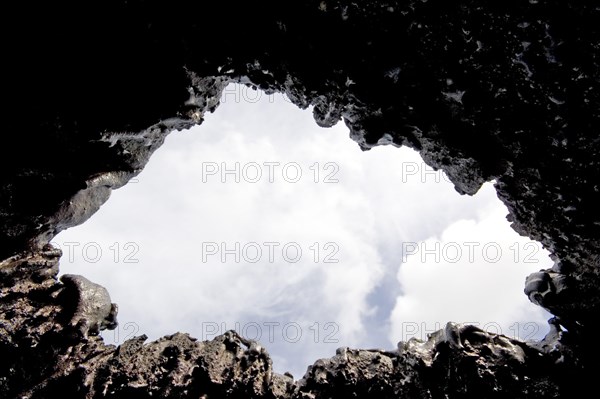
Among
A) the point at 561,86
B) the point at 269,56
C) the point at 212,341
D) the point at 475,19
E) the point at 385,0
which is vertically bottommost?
the point at 212,341

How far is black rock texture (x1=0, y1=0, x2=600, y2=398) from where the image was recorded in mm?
2490

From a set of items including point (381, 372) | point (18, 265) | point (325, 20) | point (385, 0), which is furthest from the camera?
point (18, 265)

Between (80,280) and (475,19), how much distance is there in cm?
437

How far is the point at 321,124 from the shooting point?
411cm

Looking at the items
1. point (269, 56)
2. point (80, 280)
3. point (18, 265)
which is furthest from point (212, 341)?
point (269, 56)

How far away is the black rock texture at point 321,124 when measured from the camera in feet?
8.17

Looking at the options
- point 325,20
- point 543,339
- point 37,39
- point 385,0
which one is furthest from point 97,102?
point 543,339

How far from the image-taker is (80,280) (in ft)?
14.4

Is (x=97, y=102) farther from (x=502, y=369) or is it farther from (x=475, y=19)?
(x=502, y=369)

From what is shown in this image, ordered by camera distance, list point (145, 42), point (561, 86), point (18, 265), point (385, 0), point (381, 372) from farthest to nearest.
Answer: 1. point (18, 265)
2. point (381, 372)
3. point (145, 42)
4. point (385, 0)
5. point (561, 86)

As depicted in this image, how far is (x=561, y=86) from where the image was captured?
2.30 metres

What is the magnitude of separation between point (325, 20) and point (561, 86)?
1.56m

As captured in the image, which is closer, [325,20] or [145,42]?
[325,20]

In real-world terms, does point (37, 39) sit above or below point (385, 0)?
below
